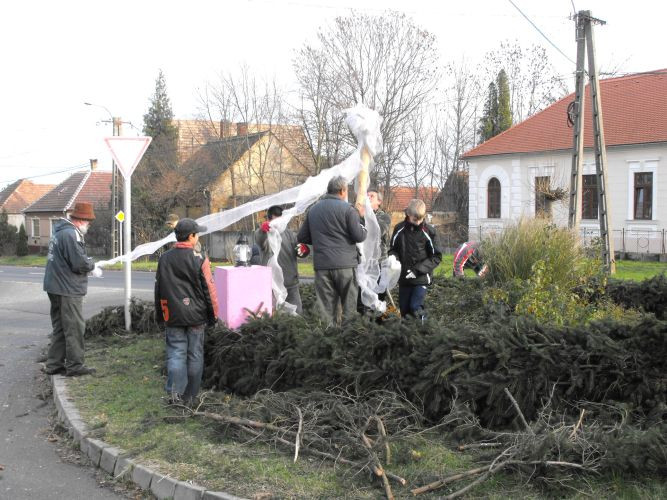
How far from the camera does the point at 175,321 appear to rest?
633 cm

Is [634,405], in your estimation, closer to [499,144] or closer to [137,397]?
[137,397]

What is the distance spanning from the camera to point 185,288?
6.35 m

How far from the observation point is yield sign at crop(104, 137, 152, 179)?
386 inches

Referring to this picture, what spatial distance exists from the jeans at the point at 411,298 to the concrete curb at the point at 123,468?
369cm

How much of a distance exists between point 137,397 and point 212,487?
2524mm

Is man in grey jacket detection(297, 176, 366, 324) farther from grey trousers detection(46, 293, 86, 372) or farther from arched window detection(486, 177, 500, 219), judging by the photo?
arched window detection(486, 177, 500, 219)

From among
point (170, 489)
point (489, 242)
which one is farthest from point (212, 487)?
point (489, 242)

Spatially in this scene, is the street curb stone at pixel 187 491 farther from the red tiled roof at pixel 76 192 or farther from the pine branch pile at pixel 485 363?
the red tiled roof at pixel 76 192

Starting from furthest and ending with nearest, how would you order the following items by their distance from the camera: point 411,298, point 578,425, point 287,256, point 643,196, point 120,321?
point 643,196
point 120,321
point 287,256
point 411,298
point 578,425

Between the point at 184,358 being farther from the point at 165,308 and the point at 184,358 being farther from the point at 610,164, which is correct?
the point at 610,164

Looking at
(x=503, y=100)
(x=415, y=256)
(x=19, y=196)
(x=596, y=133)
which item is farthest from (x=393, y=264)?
(x=19, y=196)

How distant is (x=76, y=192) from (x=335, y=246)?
193ft

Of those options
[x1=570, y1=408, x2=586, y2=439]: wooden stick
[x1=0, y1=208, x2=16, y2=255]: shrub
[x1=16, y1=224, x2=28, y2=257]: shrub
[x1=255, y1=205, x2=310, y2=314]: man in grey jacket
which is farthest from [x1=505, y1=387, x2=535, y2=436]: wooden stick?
[x1=0, y1=208, x2=16, y2=255]: shrub

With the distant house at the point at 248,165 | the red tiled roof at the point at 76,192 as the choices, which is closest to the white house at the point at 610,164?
the distant house at the point at 248,165
